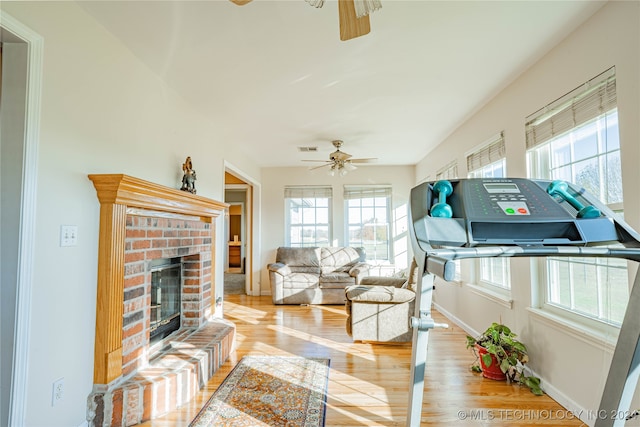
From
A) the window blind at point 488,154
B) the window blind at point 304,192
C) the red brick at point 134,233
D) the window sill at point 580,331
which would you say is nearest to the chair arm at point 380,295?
the window sill at point 580,331

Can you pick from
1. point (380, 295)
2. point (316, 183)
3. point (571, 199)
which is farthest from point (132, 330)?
point (316, 183)

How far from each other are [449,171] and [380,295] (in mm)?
2200

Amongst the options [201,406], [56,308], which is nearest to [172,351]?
[201,406]

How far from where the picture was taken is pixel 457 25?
6.51 feet

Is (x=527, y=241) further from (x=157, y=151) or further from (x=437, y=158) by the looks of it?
(x=437, y=158)

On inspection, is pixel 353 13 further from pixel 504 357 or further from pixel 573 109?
pixel 504 357

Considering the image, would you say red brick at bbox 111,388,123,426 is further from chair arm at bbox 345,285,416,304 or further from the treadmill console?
chair arm at bbox 345,285,416,304

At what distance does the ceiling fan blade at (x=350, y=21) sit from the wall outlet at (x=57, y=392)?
91.1 inches

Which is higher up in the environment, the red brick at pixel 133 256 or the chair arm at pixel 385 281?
the red brick at pixel 133 256

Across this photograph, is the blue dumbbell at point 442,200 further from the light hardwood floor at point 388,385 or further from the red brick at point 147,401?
the red brick at point 147,401

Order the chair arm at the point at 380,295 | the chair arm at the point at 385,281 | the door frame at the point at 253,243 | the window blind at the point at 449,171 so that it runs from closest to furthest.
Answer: the chair arm at the point at 380,295 < the chair arm at the point at 385,281 < the window blind at the point at 449,171 < the door frame at the point at 253,243

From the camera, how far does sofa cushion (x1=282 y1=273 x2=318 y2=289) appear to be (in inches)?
212

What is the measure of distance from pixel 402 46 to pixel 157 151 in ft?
6.93

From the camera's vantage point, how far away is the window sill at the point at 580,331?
1.82 meters
